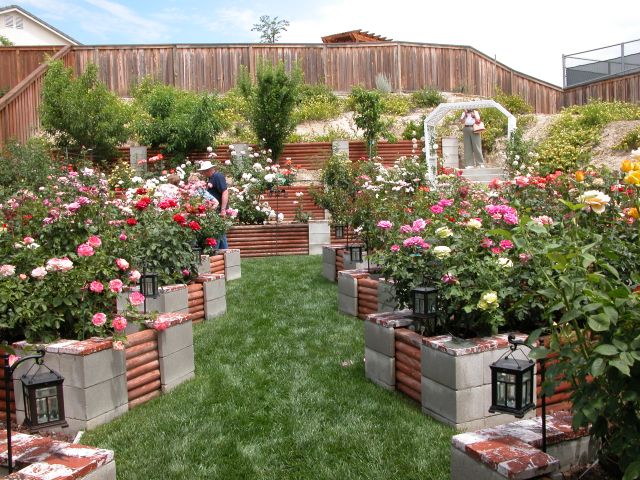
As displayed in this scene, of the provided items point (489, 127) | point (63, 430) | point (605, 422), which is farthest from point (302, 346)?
point (489, 127)

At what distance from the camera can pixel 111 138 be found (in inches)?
567

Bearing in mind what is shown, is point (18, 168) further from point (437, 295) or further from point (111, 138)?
point (437, 295)

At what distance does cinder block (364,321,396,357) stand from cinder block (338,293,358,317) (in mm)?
1731

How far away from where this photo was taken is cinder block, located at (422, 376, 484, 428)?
138 inches

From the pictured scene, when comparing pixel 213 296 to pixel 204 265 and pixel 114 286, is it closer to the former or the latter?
pixel 204 265

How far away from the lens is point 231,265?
8430 millimetres

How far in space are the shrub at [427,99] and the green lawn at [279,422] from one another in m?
15.5

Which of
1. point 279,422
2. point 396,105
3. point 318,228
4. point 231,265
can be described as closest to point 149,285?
point 279,422

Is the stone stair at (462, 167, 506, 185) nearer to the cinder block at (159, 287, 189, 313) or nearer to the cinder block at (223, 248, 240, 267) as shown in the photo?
the cinder block at (223, 248, 240, 267)

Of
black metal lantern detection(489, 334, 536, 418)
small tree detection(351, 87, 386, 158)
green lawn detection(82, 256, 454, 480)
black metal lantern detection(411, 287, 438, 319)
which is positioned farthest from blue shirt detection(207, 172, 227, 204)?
small tree detection(351, 87, 386, 158)

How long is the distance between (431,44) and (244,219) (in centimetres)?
1261

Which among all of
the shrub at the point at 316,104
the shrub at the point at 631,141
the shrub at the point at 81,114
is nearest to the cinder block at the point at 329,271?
the shrub at the point at 81,114

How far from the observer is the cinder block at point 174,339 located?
430 centimetres

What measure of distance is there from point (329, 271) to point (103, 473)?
5.59 metres
